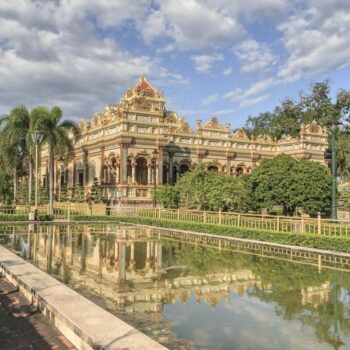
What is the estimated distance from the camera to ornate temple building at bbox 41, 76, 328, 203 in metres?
39.4

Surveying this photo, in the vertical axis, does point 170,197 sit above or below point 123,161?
below

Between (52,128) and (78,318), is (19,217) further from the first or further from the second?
(78,318)

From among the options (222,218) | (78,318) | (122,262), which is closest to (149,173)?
(222,218)

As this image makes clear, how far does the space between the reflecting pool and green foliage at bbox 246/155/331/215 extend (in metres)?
8.13

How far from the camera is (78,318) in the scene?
7.39 meters

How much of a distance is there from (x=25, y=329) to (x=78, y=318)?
3.60 feet

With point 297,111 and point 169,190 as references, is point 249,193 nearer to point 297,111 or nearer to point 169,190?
point 169,190

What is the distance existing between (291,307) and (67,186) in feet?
144

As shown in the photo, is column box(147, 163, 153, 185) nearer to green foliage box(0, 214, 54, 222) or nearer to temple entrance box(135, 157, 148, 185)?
temple entrance box(135, 157, 148, 185)

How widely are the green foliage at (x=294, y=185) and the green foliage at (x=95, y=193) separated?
1712 centimetres

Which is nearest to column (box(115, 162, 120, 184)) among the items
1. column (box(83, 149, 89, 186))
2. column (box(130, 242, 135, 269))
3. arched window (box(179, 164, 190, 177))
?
column (box(83, 149, 89, 186))

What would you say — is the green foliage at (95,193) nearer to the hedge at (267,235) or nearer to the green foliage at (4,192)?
the hedge at (267,235)

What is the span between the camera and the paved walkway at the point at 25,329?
6.89 metres

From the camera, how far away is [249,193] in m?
29.5
